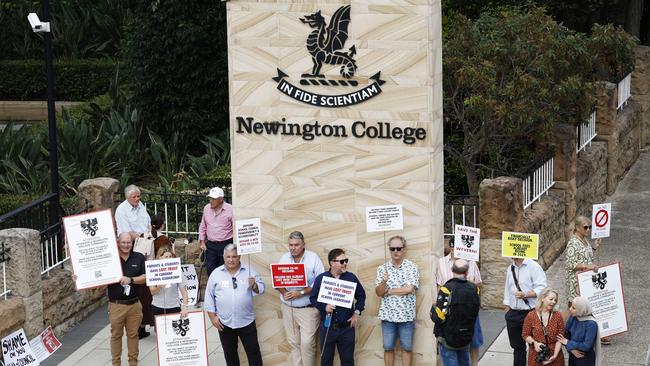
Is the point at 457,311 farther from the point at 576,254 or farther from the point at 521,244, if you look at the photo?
the point at 576,254

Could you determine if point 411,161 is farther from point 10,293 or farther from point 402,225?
point 10,293

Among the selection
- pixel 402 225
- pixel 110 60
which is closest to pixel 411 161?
pixel 402 225

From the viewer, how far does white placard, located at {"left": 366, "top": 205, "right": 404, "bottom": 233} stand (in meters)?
14.2

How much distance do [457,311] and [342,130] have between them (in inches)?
98.4

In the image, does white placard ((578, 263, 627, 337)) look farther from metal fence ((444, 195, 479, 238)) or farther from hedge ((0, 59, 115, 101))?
hedge ((0, 59, 115, 101))

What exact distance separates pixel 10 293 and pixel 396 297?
458 cm

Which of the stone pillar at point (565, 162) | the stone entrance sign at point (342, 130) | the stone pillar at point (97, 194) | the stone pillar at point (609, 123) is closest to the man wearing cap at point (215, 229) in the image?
the stone entrance sign at point (342, 130)

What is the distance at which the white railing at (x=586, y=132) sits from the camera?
68.7 ft

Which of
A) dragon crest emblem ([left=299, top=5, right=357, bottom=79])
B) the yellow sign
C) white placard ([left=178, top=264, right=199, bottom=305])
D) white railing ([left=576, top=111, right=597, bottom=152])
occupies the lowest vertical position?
white placard ([left=178, top=264, right=199, bottom=305])

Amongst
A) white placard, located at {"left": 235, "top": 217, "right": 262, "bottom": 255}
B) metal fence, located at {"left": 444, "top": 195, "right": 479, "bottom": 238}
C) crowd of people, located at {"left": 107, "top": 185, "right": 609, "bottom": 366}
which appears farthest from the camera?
metal fence, located at {"left": 444, "top": 195, "right": 479, "bottom": 238}

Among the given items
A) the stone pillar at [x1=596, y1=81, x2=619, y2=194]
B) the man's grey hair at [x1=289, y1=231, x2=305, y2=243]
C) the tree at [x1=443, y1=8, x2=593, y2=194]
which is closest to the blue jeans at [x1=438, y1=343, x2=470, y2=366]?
the man's grey hair at [x1=289, y1=231, x2=305, y2=243]

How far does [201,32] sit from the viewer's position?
882 inches

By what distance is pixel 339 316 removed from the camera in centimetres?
1412

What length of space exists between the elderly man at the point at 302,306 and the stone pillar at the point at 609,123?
8981 mm
